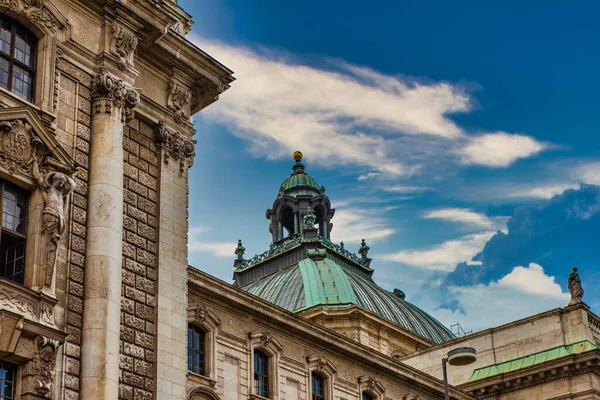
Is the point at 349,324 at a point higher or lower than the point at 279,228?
lower

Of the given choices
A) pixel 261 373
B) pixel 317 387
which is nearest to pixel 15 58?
pixel 261 373

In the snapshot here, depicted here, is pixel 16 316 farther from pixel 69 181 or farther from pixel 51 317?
pixel 69 181

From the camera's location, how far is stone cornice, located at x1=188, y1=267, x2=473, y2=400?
44312 millimetres

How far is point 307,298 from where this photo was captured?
7625 cm

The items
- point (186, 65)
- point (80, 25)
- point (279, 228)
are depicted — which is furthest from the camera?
point (279, 228)

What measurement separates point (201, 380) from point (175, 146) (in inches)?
480

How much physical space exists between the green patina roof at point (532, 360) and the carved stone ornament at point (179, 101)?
32887 millimetres

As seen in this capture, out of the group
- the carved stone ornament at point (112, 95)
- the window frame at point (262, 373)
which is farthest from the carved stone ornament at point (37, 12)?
the window frame at point (262, 373)

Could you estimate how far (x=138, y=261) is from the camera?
31172 mm

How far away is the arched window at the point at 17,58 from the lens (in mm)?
29625

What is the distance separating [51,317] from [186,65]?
34.5ft

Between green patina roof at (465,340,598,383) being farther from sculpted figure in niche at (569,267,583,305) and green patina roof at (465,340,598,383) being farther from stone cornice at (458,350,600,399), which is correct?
sculpted figure in niche at (569,267,583,305)

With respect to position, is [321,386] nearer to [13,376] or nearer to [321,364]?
[321,364]

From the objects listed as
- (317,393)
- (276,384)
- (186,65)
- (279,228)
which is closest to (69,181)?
(186,65)
